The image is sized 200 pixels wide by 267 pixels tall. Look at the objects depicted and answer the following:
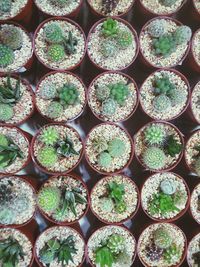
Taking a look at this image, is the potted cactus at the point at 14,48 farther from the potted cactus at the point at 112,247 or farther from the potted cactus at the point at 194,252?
the potted cactus at the point at 194,252

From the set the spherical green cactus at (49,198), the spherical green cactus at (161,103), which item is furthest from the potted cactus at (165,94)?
the spherical green cactus at (49,198)

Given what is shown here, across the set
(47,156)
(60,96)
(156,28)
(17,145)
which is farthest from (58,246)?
(156,28)

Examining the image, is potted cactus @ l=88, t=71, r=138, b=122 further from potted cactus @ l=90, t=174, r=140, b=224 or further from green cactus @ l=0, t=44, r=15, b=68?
green cactus @ l=0, t=44, r=15, b=68

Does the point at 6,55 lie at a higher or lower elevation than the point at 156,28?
lower

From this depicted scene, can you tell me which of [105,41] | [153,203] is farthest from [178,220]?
[105,41]

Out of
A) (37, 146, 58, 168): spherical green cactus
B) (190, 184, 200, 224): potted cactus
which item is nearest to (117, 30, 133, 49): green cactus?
(37, 146, 58, 168): spherical green cactus

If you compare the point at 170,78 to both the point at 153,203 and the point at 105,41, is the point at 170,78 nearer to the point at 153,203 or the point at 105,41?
the point at 105,41

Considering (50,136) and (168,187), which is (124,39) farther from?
(168,187)
